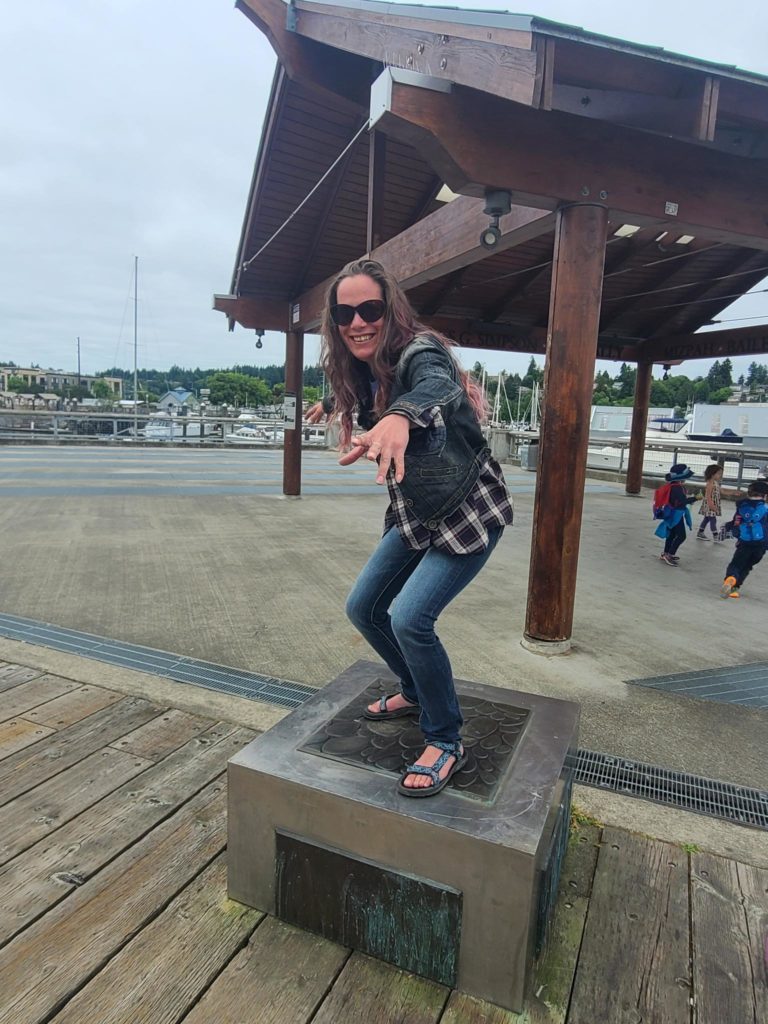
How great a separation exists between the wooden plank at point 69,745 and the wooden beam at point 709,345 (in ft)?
37.2

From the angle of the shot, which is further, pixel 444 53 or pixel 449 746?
pixel 444 53

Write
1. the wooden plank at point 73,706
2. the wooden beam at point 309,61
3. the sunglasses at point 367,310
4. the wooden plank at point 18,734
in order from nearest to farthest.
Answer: the sunglasses at point 367,310, the wooden plank at point 18,734, the wooden plank at point 73,706, the wooden beam at point 309,61

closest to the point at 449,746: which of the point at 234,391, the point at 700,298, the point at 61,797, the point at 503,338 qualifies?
the point at 61,797

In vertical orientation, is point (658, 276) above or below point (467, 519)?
above

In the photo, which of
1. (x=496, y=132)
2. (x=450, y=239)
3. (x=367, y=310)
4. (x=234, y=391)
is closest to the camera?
(x=367, y=310)

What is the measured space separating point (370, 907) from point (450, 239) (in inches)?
201

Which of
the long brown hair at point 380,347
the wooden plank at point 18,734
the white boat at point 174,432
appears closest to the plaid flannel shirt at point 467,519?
the long brown hair at point 380,347

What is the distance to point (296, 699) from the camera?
324 centimetres

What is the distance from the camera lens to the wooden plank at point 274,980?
1.51 m

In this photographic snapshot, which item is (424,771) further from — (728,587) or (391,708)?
(728,587)

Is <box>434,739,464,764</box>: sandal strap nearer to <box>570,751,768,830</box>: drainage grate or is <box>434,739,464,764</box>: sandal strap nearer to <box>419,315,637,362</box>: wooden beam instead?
<box>570,751,768,830</box>: drainage grate

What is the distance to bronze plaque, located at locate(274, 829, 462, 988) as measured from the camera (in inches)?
63.4

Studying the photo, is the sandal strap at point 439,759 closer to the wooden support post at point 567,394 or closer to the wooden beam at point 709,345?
the wooden support post at point 567,394

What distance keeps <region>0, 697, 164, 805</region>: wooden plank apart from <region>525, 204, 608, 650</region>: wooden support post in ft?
8.11
